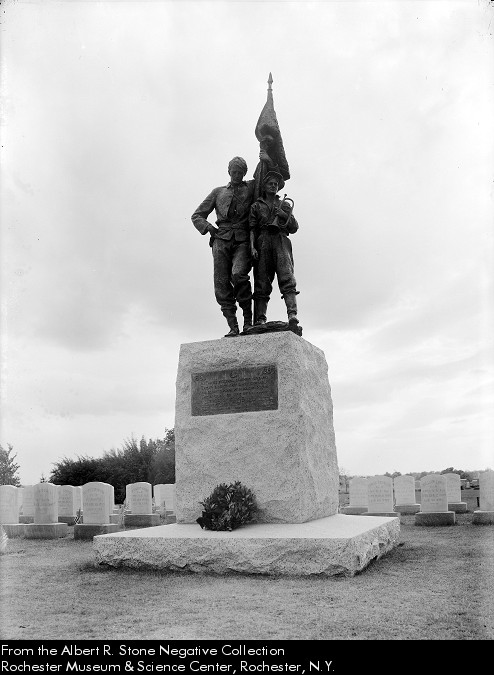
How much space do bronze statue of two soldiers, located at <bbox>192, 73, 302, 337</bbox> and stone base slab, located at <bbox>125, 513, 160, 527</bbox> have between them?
6250 mm

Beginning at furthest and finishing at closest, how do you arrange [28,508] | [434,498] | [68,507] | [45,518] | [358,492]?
[28,508]
[68,507]
[358,492]
[45,518]
[434,498]

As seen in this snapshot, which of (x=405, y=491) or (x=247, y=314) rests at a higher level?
(x=247, y=314)

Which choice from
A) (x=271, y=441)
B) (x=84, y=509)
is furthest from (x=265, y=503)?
(x=84, y=509)

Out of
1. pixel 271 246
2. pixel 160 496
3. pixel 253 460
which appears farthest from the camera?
pixel 160 496

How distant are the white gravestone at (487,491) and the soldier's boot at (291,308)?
573 cm

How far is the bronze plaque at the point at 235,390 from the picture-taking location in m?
6.57

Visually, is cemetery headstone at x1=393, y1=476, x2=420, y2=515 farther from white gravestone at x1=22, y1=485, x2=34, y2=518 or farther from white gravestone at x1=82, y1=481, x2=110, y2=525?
white gravestone at x1=22, y1=485, x2=34, y2=518

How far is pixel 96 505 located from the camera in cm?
1055

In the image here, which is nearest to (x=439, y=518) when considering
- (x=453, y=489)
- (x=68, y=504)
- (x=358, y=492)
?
(x=358, y=492)

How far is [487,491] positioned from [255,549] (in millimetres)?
7093

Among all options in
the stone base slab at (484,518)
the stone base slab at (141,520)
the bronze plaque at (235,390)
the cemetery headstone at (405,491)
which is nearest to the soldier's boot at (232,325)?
the bronze plaque at (235,390)

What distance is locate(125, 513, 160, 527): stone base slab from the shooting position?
1235 centimetres

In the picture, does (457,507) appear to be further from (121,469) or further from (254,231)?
(121,469)
